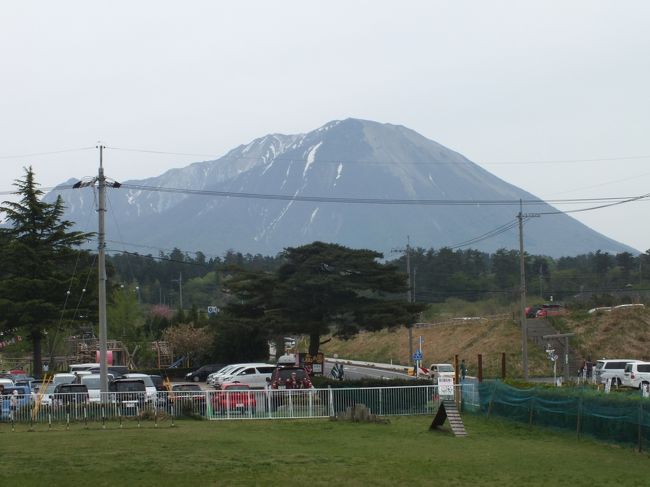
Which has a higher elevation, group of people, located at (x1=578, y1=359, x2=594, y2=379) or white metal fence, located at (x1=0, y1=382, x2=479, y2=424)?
white metal fence, located at (x1=0, y1=382, x2=479, y2=424)

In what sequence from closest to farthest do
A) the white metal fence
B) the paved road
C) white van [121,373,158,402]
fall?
the white metal fence → white van [121,373,158,402] → the paved road

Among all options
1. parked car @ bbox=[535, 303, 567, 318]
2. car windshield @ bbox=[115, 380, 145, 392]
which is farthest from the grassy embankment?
car windshield @ bbox=[115, 380, 145, 392]

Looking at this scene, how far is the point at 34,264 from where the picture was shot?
5209cm

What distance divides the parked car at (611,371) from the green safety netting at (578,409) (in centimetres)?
1577

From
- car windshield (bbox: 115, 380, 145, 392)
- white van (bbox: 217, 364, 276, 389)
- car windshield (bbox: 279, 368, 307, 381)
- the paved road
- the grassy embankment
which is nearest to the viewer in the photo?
car windshield (bbox: 115, 380, 145, 392)

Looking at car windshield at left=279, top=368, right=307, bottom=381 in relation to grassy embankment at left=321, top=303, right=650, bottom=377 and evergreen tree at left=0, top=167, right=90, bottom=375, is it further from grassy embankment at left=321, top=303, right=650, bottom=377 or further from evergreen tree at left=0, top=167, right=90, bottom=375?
grassy embankment at left=321, top=303, right=650, bottom=377

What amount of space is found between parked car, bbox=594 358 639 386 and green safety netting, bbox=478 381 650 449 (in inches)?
621

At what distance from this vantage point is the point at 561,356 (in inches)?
2596

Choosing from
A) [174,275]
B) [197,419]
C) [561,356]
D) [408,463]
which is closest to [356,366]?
[561,356]

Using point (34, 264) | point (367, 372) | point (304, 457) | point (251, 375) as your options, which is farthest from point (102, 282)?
point (367, 372)

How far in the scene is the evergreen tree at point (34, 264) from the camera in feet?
167

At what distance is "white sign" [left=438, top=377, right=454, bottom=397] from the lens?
3159cm

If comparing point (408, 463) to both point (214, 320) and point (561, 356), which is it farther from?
point (561, 356)

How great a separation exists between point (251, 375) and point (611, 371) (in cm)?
1834
